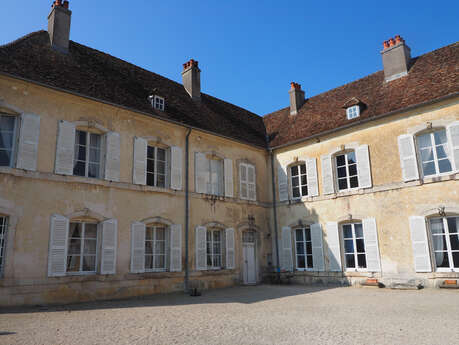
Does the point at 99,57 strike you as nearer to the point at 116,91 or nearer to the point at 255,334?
the point at 116,91

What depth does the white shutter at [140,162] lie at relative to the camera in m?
10.6

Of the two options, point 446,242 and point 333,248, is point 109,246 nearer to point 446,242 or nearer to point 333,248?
point 333,248

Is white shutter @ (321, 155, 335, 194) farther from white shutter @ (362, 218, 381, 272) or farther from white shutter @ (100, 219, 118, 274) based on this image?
white shutter @ (100, 219, 118, 274)

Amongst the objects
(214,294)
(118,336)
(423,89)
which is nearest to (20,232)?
(118,336)

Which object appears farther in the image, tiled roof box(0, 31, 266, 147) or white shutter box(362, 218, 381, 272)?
white shutter box(362, 218, 381, 272)

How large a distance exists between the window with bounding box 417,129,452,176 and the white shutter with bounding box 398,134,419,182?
0.23 metres

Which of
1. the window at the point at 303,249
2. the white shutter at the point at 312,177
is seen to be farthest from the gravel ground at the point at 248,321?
the white shutter at the point at 312,177

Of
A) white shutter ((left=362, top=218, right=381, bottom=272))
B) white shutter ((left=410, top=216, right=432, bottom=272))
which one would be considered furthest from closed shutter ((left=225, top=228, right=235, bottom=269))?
A: white shutter ((left=410, top=216, right=432, bottom=272))

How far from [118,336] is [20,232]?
14.5 feet

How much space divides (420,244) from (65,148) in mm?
9944

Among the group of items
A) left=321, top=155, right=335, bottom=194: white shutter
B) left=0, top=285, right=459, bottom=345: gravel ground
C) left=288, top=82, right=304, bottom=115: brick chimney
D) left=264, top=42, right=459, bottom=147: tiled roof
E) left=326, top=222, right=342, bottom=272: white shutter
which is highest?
left=288, top=82, right=304, bottom=115: brick chimney

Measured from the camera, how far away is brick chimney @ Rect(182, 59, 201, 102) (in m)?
14.5

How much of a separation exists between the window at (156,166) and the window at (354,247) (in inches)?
245

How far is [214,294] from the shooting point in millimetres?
10320
